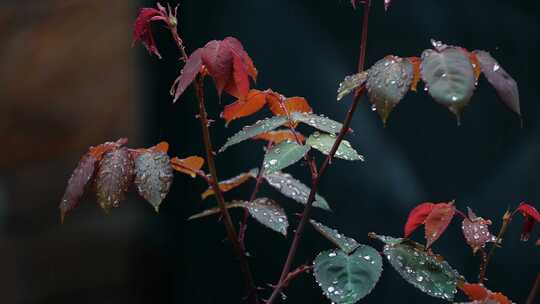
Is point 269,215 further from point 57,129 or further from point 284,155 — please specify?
point 57,129

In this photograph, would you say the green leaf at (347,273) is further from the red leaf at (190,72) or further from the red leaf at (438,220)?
the red leaf at (190,72)

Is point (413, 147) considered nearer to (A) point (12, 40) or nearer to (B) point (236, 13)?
(B) point (236, 13)

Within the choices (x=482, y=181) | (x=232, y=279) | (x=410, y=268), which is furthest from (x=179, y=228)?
(x=410, y=268)

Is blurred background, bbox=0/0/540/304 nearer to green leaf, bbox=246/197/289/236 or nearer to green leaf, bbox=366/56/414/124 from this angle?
green leaf, bbox=246/197/289/236

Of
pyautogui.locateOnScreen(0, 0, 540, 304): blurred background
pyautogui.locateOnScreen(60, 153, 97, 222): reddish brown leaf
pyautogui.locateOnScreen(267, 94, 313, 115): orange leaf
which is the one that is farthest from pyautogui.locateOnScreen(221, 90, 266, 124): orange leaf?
pyautogui.locateOnScreen(0, 0, 540, 304): blurred background

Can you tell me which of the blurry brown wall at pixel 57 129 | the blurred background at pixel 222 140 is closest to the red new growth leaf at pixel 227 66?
the blurred background at pixel 222 140

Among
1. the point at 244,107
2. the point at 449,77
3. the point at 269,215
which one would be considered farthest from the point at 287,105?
the point at 449,77
